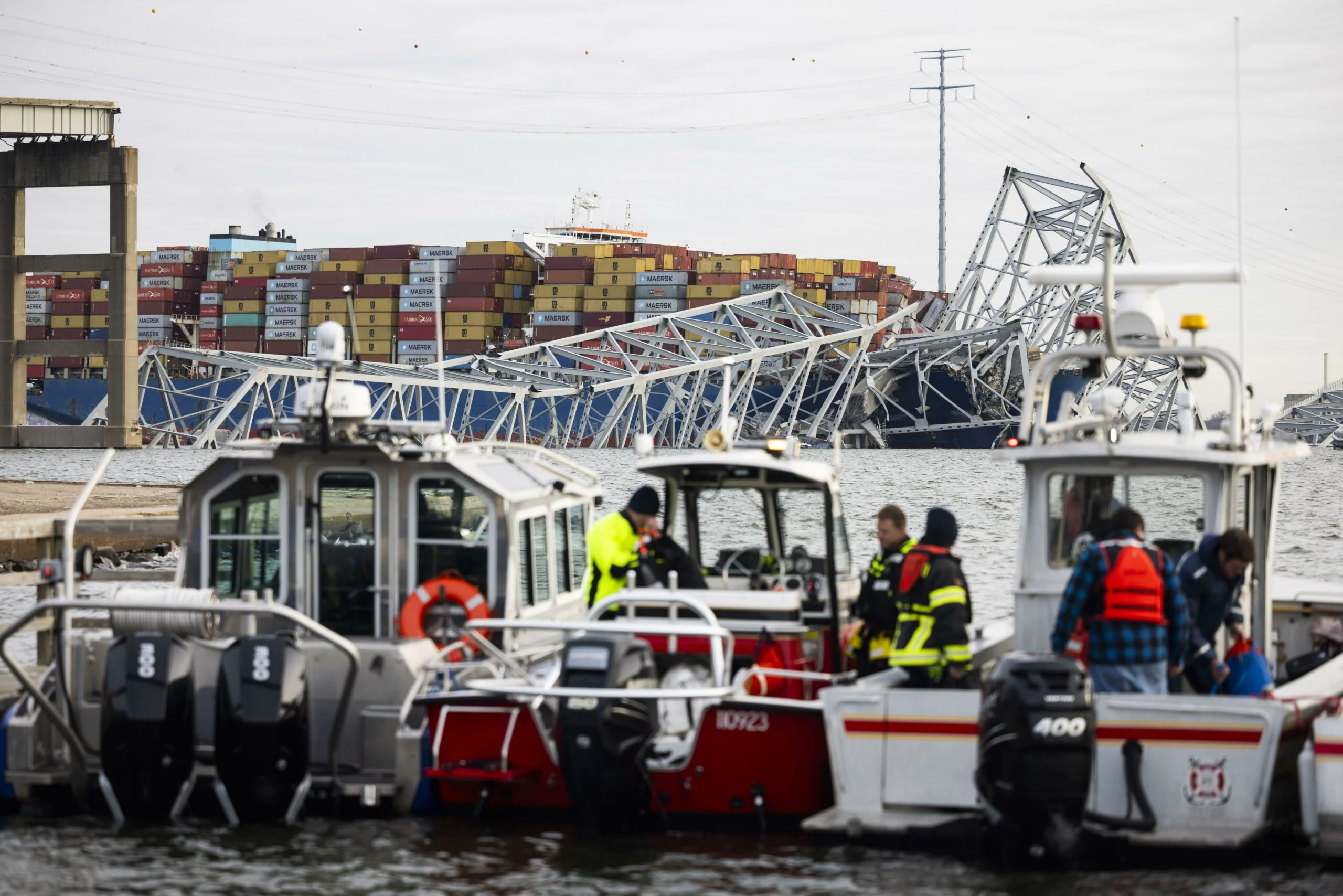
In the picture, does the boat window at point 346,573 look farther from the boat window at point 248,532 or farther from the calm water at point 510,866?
the calm water at point 510,866

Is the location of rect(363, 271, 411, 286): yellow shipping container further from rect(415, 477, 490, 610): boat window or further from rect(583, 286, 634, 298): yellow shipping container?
rect(415, 477, 490, 610): boat window

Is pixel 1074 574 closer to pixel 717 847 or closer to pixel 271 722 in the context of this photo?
pixel 717 847

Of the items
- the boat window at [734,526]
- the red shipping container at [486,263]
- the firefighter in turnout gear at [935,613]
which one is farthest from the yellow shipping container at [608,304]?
the firefighter in turnout gear at [935,613]

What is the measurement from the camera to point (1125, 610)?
8594 millimetres

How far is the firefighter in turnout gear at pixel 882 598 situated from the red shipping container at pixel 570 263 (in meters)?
105

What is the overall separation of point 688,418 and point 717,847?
250 feet

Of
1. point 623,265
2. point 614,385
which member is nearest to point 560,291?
point 623,265

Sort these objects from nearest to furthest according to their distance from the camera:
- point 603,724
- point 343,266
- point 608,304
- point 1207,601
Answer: point 603,724
point 1207,601
point 608,304
point 343,266

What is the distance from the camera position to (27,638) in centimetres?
2031

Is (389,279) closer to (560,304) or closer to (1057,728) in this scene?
(560,304)

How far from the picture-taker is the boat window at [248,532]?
10844 millimetres

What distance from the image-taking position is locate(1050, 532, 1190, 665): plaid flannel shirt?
8.62 meters

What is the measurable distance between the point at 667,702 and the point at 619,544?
122 centimetres

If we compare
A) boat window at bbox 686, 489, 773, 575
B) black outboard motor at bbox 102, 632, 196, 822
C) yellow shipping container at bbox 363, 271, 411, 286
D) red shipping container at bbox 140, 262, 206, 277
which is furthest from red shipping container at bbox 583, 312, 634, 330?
black outboard motor at bbox 102, 632, 196, 822
